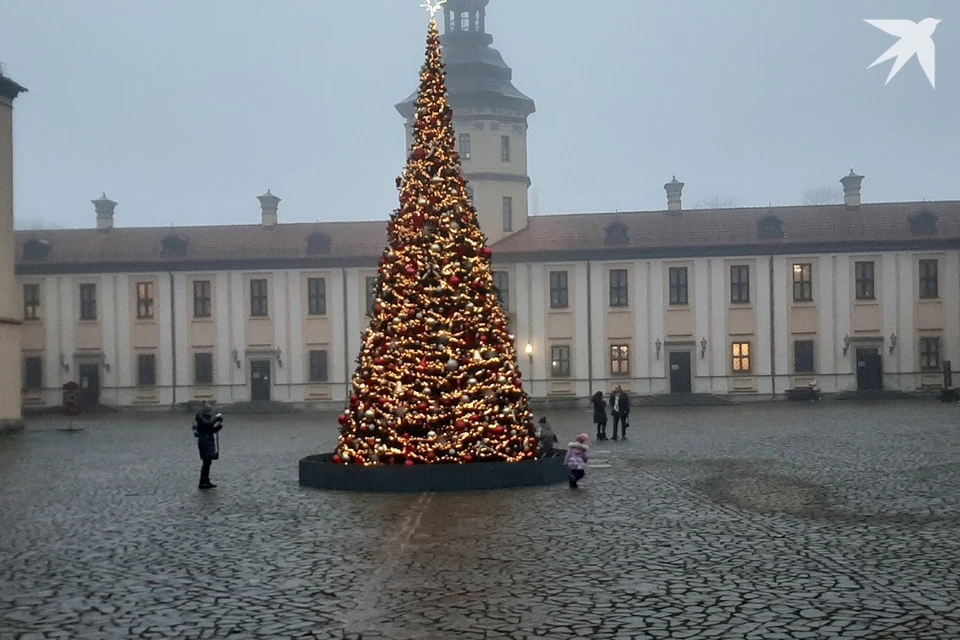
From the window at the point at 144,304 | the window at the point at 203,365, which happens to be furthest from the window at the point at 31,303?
the window at the point at 203,365

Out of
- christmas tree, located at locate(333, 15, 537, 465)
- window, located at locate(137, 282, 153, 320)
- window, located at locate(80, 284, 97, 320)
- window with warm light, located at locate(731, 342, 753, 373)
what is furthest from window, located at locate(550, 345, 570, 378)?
christmas tree, located at locate(333, 15, 537, 465)

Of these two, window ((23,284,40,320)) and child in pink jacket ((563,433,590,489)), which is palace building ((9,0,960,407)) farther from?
child in pink jacket ((563,433,590,489))

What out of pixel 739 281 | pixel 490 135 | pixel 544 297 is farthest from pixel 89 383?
pixel 739 281

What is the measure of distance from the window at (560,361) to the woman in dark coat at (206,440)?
31.7 m

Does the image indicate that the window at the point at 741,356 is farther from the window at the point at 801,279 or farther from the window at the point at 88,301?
the window at the point at 88,301

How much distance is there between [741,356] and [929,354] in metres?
7.89

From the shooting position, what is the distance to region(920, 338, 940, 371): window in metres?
48.4

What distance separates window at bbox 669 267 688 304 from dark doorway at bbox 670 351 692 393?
2.34m

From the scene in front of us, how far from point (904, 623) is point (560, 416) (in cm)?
3174

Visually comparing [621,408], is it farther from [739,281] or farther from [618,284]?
[739,281]

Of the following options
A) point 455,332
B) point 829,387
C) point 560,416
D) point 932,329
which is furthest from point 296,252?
point 455,332

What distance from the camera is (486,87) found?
176 ft

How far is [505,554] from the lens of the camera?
37.0 feet

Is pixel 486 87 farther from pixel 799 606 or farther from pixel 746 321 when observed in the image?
pixel 799 606
